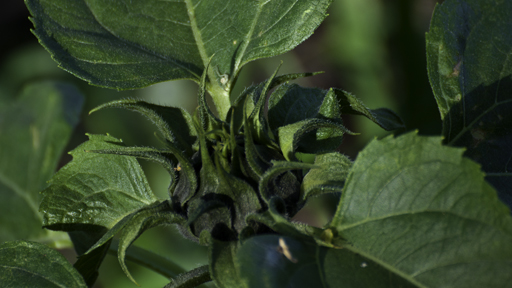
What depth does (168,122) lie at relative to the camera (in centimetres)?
120

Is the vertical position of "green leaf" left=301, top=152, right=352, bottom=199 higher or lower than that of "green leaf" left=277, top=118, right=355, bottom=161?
lower

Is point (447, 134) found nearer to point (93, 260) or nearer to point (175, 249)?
point (93, 260)

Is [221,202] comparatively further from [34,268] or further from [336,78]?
[336,78]

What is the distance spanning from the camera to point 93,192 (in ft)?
4.28

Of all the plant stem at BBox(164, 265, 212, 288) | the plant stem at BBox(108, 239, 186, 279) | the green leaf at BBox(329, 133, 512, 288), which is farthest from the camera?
the plant stem at BBox(108, 239, 186, 279)

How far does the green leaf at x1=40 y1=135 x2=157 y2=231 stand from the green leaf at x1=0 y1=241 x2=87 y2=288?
0.08 metres

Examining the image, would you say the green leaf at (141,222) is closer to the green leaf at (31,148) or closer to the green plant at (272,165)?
the green plant at (272,165)

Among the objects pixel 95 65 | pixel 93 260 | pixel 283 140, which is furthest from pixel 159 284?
pixel 283 140

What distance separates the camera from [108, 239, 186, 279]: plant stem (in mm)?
1683

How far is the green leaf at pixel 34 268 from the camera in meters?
1.25

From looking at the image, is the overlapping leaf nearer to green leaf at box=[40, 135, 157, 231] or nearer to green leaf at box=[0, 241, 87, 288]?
green leaf at box=[40, 135, 157, 231]

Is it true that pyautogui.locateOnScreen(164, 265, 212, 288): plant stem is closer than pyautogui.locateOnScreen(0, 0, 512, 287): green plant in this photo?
No

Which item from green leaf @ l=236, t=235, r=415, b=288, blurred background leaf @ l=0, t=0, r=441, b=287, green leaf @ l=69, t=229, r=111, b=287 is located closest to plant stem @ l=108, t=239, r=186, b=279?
green leaf @ l=69, t=229, r=111, b=287

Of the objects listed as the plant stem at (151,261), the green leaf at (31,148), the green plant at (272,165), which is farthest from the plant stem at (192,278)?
the green leaf at (31,148)
